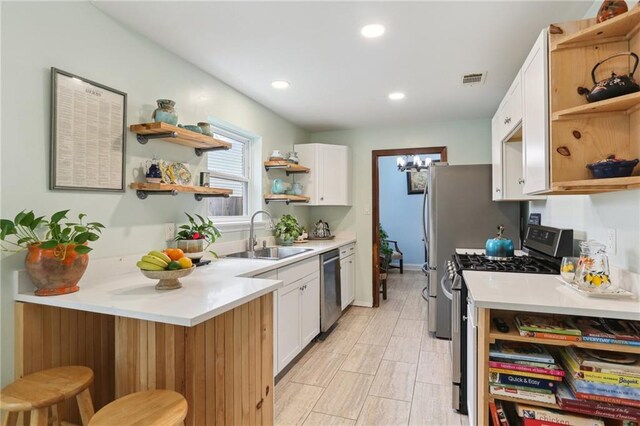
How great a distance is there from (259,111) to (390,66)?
1449 millimetres

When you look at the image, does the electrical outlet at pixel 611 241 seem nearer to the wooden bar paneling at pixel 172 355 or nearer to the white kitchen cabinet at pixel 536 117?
the white kitchen cabinet at pixel 536 117

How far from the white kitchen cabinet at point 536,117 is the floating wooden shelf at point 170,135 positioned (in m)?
1.93

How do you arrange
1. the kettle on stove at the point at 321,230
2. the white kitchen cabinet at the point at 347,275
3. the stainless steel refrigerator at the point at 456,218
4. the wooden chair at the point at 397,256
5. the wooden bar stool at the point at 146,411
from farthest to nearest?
the wooden chair at the point at 397,256
the kettle on stove at the point at 321,230
the white kitchen cabinet at the point at 347,275
the stainless steel refrigerator at the point at 456,218
the wooden bar stool at the point at 146,411

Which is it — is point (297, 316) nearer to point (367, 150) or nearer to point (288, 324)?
Result: point (288, 324)

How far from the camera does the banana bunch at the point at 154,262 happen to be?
1500 millimetres

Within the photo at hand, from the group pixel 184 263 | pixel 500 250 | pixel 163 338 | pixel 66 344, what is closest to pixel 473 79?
pixel 500 250

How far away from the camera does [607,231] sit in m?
1.64

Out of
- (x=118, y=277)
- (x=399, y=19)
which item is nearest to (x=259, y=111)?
(x=399, y=19)

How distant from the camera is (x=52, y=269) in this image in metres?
1.42

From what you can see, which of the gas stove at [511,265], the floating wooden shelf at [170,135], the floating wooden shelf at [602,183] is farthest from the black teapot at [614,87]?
the floating wooden shelf at [170,135]

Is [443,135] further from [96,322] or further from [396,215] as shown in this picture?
[96,322]

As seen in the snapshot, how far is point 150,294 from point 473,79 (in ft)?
9.25

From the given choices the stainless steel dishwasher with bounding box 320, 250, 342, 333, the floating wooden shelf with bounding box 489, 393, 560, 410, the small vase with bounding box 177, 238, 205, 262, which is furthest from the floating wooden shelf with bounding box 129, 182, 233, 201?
the floating wooden shelf with bounding box 489, 393, 560, 410

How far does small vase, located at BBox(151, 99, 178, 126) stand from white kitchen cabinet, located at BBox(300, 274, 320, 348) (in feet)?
5.37
